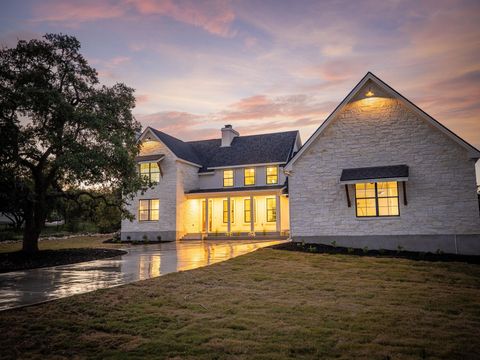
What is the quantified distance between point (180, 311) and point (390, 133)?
1457 cm

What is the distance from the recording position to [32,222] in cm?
1738

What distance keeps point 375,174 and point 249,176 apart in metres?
14.7

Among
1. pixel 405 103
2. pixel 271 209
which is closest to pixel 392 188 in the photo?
pixel 405 103

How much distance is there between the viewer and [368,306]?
7.27 metres

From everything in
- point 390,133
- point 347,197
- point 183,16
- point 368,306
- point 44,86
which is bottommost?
point 368,306

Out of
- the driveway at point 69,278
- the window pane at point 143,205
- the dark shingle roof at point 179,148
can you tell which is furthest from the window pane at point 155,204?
the driveway at point 69,278

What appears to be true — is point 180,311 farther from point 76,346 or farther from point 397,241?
point 397,241

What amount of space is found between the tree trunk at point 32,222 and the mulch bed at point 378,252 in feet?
38.0

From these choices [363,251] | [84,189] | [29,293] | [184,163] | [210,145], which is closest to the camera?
[29,293]

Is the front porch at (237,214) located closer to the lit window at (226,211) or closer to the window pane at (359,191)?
the lit window at (226,211)

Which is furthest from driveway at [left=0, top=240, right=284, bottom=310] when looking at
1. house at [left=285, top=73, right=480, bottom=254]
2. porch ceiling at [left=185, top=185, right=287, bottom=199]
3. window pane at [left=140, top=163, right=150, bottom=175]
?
window pane at [left=140, top=163, right=150, bottom=175]

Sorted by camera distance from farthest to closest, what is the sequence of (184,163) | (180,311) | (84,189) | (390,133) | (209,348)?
Answer: (184,163), (84,189), (390,133), (180,311), (209,348)

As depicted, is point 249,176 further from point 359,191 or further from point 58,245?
point 58,245

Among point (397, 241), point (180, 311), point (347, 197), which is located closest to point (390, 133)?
point (347, 197)
